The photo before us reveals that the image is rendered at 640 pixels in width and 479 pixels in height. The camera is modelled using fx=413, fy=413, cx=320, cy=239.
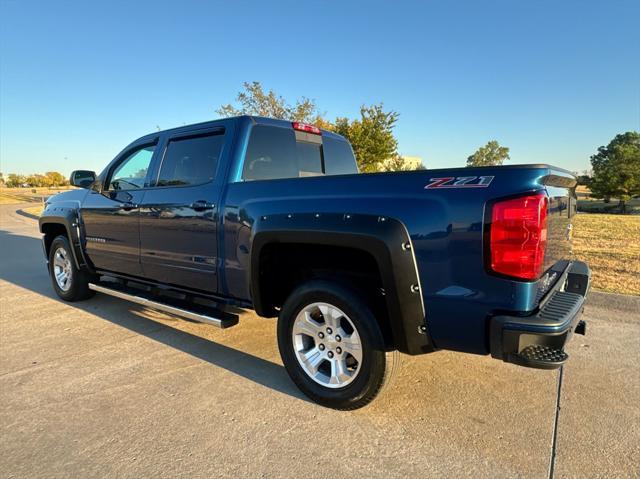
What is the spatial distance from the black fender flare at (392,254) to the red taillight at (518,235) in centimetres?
44

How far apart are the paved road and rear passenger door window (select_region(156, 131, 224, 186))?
5.13ft

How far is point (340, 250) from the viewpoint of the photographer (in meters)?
2.78

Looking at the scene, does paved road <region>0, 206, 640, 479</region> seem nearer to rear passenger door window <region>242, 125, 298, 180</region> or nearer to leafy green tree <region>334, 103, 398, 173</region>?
rear passenger door window <region>242, 125, 298, 180</region>

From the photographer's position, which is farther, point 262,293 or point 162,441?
point 262,293

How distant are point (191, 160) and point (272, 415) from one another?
2.33 meters

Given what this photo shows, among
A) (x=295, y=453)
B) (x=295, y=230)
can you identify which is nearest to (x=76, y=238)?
(x=295, y=230)

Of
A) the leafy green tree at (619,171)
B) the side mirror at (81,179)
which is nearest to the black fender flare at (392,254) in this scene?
the side mirror at (81,179)

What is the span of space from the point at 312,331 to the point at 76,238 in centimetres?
363

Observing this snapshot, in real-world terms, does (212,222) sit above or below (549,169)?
below

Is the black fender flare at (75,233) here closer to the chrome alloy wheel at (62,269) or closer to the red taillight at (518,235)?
the chrome alloy wheel at (62,269)

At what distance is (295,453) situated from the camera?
7.66 feet

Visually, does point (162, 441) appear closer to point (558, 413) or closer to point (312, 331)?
point (312, 331)

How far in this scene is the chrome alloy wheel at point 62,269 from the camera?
530 cm

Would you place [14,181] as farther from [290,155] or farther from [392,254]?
[392,254]
